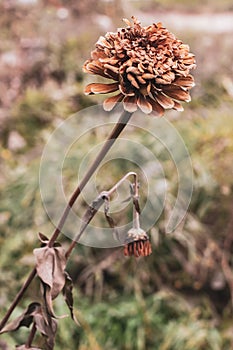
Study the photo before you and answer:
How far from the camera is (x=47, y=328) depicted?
55 cm

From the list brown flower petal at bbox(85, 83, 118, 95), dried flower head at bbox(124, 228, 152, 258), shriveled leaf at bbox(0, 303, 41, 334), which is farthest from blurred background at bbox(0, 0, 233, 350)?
brown flower petal at bbox(85, 83, 118, 95)

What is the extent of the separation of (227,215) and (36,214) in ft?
1.57

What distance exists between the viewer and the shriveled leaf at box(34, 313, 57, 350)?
549 mm

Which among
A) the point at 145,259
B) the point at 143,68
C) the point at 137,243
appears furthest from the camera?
the point at 145,259

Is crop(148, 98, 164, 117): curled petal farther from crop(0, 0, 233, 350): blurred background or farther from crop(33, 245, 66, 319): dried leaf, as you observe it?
crop(0, 0, 233, 350): blurred background

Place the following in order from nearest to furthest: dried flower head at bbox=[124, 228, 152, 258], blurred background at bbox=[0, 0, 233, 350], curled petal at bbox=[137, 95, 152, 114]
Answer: curled petal at bbox=[137, 95, 152, 114]
dried flower head at bbox=[124, 228, 152, 258]
blurred background at bbox=[0, 0, 233, 350]

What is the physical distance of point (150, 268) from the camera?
1.40 metres

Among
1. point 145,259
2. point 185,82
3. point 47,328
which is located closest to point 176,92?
point 185,82

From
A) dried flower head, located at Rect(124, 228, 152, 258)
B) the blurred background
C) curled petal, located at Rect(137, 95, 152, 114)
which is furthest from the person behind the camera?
the blurred background

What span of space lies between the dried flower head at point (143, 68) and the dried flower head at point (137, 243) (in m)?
0.13

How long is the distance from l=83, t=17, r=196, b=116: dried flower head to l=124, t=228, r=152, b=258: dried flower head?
0.13 meters

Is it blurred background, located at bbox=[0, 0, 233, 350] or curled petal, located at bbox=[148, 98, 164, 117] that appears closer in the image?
curled petal, located at bbox=[148, 98, 164, 117]

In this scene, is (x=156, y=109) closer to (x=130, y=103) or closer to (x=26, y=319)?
(x=130, y=103)

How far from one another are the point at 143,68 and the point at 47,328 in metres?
0.27
